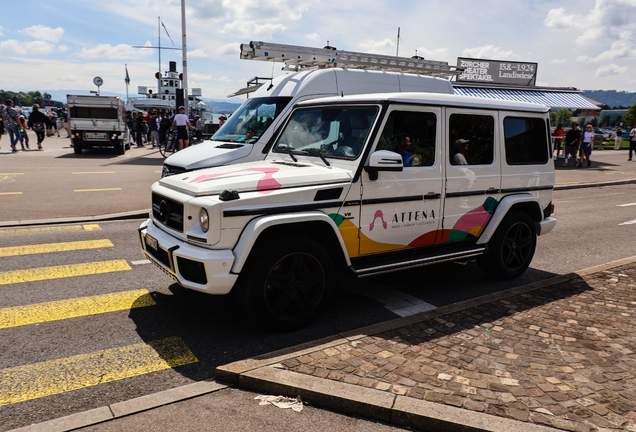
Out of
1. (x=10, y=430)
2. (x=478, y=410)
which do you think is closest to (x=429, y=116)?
(x=478, y=410)

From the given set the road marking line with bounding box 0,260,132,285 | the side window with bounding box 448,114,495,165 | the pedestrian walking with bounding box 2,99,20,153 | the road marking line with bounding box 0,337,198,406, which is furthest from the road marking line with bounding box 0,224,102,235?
the pedestrian walking with bounding box 2,99,20,153

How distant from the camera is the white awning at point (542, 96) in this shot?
26281 millimetres

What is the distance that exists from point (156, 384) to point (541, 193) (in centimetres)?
510

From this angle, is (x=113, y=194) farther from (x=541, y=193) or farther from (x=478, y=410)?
(x=478, y=410)

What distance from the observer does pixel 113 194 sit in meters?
11.1

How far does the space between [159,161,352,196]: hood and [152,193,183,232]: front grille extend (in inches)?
5.7

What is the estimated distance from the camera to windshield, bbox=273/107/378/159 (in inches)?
183

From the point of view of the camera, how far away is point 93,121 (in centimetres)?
2067

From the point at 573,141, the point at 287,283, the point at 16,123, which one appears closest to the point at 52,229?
the point at 287,283

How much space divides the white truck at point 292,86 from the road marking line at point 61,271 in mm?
2360

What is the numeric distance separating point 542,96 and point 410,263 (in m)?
28.4

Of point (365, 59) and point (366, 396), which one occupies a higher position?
point (365, 59)

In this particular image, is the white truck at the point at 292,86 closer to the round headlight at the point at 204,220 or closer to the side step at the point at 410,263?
the side step at the point at 410,263

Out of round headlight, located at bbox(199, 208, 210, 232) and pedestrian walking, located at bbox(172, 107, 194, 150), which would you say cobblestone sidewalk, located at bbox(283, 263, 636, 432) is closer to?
round headlight, located at bbox(199, 208, 210, 232)
